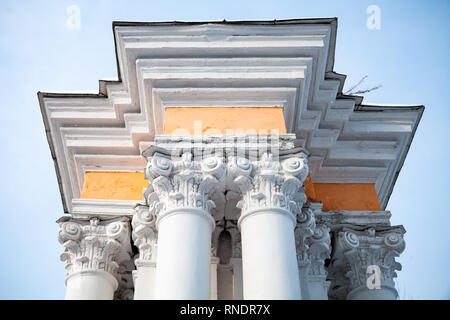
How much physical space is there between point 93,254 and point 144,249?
2.94 ft

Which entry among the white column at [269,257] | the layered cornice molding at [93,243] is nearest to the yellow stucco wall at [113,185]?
the layered cornice molding at [93,243]

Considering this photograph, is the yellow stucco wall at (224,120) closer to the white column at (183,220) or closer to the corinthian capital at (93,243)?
the white column at (183,220)

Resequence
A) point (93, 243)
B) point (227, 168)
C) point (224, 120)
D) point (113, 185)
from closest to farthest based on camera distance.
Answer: point (227, 168) → point (93, 243) → point (224, 120) → point (113, 185)

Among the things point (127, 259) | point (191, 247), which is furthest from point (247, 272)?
point (127, 259)

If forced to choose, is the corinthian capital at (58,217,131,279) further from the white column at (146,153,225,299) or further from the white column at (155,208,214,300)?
the white column at (155,208,214,300)

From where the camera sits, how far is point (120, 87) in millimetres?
9648

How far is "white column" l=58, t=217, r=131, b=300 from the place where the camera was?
8508 mm

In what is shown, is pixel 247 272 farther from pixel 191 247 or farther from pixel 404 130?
pixel 404 130

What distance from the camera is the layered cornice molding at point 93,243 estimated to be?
8.67m

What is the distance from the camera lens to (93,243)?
345 inches

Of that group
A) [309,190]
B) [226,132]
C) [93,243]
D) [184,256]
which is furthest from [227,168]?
[93,243]

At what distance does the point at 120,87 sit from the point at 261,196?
11.4ft

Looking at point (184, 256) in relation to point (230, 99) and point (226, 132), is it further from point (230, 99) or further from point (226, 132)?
point (230, 99)

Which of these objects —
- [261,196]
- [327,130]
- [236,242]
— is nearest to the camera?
[261,196]
